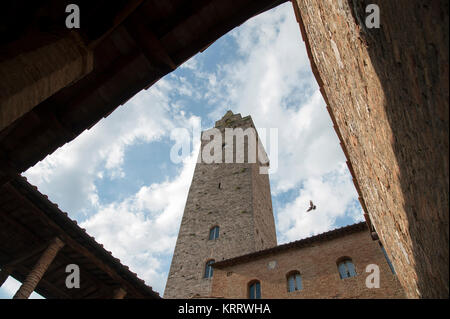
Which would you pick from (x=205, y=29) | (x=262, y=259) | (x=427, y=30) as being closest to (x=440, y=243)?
(x=427, y=30)

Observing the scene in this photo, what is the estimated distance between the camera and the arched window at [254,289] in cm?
1205

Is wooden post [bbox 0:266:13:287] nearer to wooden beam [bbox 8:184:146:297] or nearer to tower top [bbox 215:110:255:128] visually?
wooden beam [bbox 8:184:146:297]

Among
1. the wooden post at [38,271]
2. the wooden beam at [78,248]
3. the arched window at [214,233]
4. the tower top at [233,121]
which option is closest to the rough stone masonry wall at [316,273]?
the wooden beam at [78,248]

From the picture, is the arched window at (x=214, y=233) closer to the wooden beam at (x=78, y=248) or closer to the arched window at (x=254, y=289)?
the arched window at (x=254, y=289)

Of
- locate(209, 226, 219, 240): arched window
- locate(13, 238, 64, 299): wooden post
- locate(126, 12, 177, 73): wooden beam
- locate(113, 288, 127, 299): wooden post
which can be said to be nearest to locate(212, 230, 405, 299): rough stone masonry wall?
locate(113, 288, 127, 299): wooden post

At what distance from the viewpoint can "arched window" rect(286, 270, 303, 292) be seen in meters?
11.4

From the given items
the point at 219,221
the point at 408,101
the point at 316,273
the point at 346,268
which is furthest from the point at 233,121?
the point at 408,101

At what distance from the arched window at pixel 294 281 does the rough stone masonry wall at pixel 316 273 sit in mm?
143

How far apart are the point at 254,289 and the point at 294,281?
1.73 meters

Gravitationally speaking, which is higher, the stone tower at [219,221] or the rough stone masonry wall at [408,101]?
the stone tower at [219,221]

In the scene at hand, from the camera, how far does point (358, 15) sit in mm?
2354

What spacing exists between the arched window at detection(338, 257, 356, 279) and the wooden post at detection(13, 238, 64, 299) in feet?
30.3
